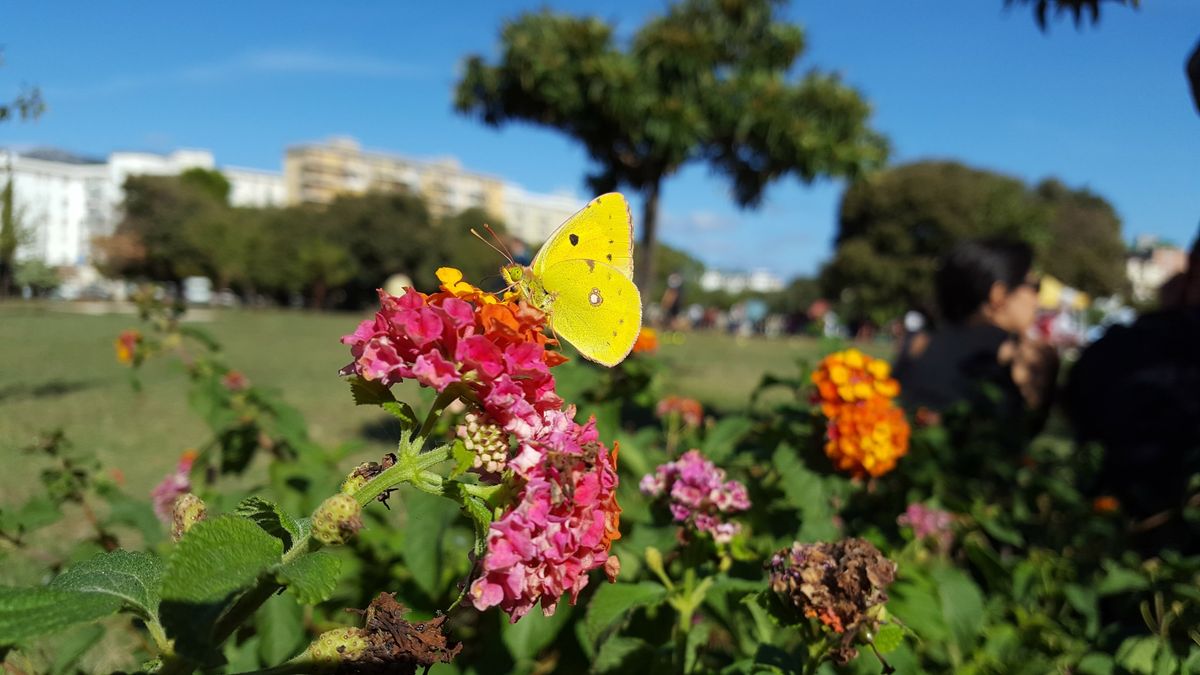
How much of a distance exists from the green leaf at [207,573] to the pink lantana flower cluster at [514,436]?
7.0 inches

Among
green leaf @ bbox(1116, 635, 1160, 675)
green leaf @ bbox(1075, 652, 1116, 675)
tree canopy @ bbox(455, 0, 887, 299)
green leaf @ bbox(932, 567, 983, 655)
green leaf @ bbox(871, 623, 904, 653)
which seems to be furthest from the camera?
tree canopy @ bbox(455, 0, 887, 299)

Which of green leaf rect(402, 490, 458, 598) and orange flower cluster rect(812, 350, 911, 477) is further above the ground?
orange flower cluster rect(812, 350, 911, 477)

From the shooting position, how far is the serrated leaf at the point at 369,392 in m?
0.80

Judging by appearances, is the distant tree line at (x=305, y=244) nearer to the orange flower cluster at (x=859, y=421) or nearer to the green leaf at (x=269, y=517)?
the orange flower cluster at (x=859, y=421)

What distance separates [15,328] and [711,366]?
13.5 metres

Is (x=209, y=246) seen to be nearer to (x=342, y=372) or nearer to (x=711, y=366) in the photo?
(x=711, y=366)

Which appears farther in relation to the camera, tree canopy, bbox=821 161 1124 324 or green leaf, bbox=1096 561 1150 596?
tree canopy, bbox=821 161 1124 324

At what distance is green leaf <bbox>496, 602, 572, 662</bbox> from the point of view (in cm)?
148

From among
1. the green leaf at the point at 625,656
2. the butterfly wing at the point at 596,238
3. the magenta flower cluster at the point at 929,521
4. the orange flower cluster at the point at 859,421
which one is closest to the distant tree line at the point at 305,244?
the magenta flower cluster at the point at 929,521

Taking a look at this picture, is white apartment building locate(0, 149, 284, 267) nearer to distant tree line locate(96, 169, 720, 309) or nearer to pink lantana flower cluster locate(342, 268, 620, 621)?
pink lantana flower cluster locate(342, 268, 620, 621)

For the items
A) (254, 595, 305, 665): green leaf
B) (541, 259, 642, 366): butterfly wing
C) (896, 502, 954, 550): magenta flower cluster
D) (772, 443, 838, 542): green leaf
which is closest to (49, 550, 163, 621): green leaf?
(541, 259, 642, 366): butterfly wing

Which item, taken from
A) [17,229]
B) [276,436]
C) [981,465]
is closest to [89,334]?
[17,229]

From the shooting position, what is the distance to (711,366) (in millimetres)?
14367

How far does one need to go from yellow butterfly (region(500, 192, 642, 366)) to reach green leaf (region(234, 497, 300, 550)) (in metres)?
0.63
